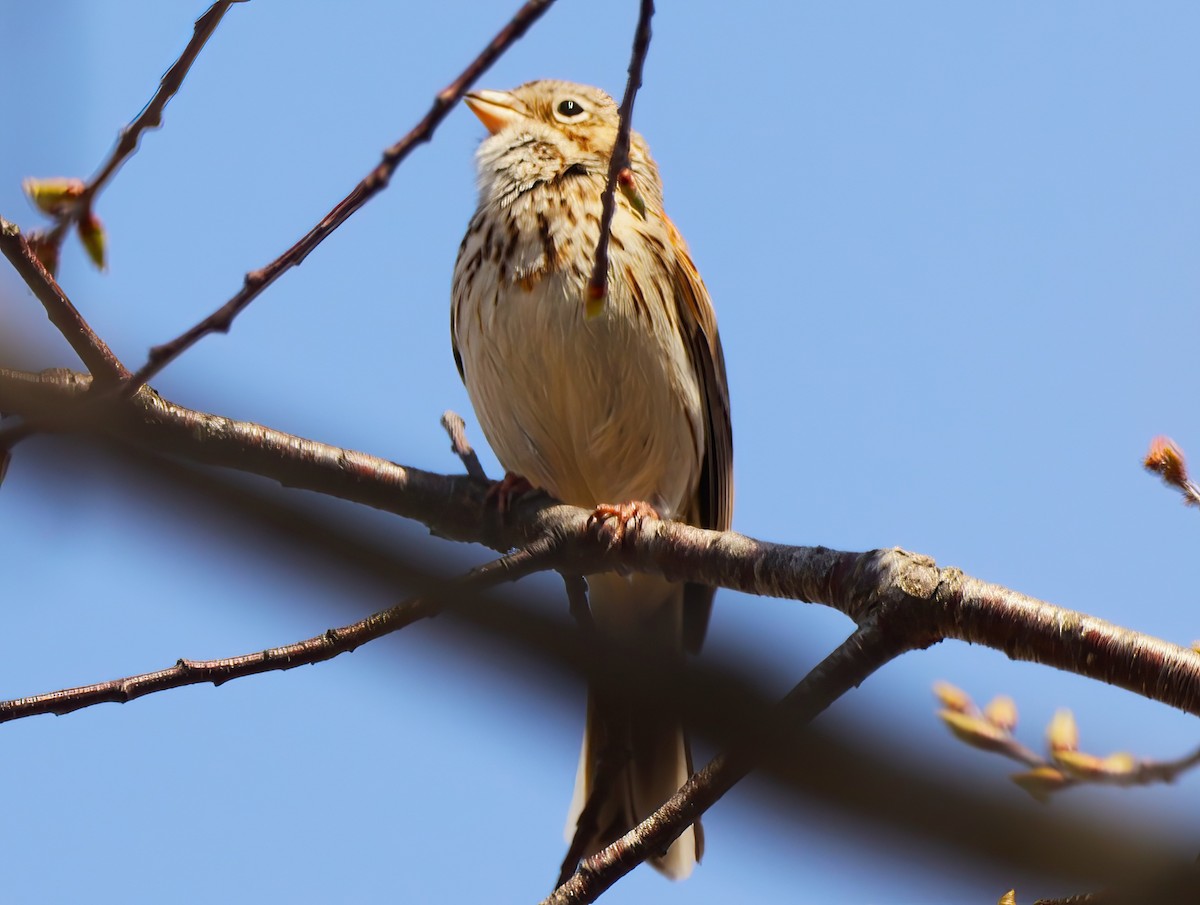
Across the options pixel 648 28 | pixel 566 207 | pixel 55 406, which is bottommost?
pixel 55 406

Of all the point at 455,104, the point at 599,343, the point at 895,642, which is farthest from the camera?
the point at 599,343

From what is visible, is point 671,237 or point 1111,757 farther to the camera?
point 671,237

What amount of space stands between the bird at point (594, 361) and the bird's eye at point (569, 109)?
23 mm

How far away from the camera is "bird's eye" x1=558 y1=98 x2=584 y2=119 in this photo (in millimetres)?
5539

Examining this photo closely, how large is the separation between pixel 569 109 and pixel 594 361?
4.81 ft

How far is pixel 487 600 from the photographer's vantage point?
1.24 m

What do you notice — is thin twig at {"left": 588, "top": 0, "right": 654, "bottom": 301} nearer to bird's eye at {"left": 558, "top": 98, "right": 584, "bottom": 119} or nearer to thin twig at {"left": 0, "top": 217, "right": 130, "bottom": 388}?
thin twig at {"left": 0, "top": 217, "right": 130, "bottom": 388}

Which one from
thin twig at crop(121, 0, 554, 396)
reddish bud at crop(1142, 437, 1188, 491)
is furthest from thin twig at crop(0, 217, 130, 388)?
reddish bud at crop(1142, 437, 1188, 491)

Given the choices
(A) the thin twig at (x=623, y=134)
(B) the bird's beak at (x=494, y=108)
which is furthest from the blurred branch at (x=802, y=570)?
(B) the bird's beak at (x=494, y=108)

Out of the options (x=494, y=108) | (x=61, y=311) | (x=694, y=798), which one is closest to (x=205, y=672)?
(x=61, y=311)

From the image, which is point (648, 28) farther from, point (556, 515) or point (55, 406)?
point (556, 515)

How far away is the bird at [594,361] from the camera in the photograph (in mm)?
4617

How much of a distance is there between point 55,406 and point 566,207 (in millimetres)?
3721

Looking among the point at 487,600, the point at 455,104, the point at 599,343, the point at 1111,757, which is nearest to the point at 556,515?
the point at 599,343
